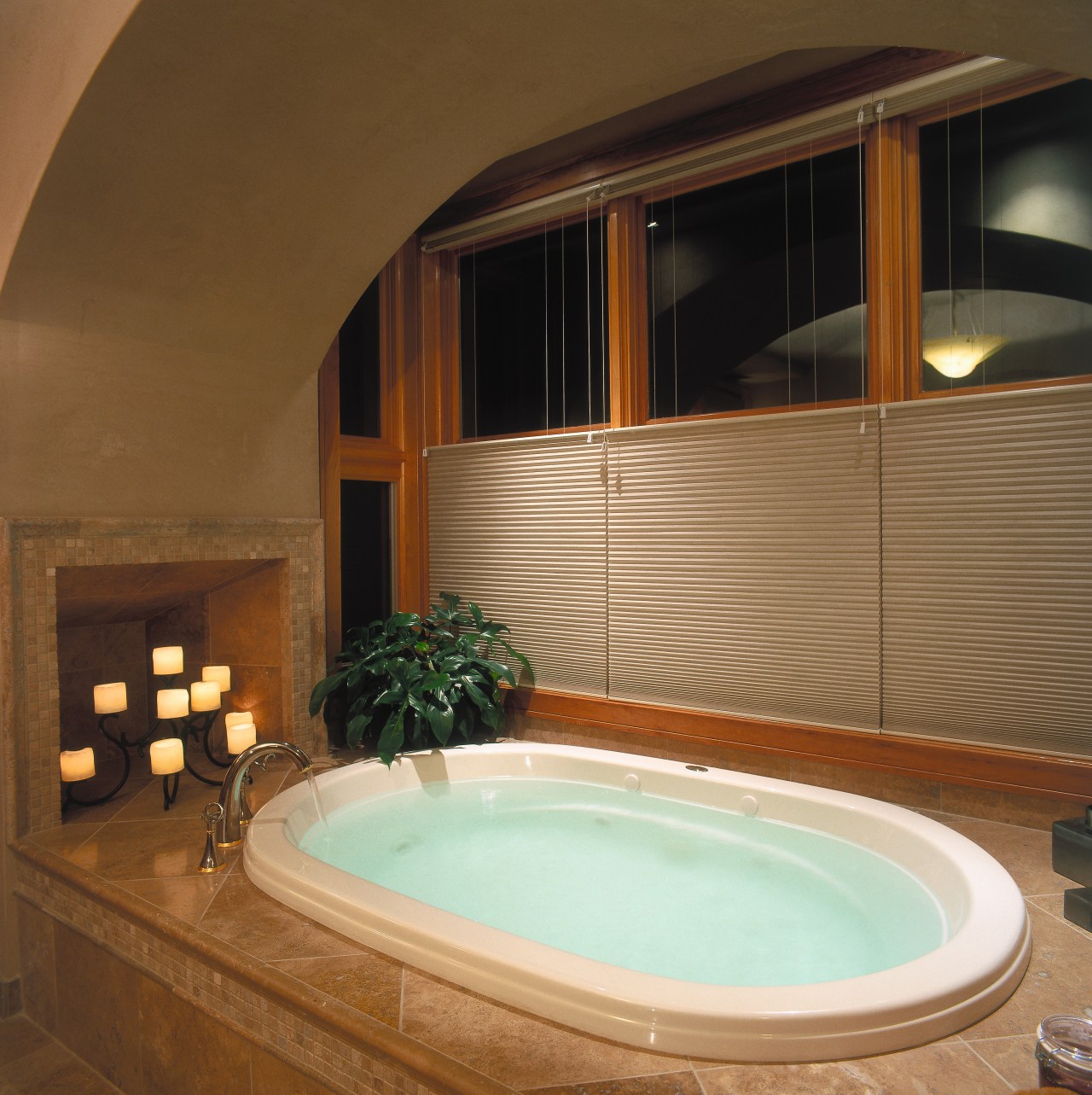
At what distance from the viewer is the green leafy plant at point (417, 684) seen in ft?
9.57

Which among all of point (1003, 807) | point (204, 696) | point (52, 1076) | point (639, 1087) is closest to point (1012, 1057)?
point (639, 1087)

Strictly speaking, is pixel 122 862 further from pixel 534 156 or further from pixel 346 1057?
pixel 534 156

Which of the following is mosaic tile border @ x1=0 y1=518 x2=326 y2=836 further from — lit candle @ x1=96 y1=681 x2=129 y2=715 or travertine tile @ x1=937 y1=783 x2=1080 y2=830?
travertine tile @ x1=937 y1=783 x2=1080 y2=830

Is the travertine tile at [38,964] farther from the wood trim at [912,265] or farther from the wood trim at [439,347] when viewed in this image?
the wood trim at [912,265]

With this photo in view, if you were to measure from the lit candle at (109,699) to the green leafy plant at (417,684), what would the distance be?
2.28ft

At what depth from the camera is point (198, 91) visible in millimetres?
1864

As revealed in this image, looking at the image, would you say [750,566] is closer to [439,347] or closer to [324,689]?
[324,689]

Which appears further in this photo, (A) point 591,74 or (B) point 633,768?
(B) point 633,768

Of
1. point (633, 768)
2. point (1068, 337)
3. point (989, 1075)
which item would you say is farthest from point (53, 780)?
point (1068, 337)

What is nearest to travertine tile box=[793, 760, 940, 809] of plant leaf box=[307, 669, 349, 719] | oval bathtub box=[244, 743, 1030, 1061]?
oval bathtub box=[244, 743, 1030, 1061]

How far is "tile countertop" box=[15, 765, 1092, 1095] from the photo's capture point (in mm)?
1212

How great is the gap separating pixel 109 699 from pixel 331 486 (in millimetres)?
1175

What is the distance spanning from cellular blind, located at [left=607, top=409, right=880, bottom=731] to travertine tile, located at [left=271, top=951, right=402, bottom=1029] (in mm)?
1673

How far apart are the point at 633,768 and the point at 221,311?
79.6 inches
